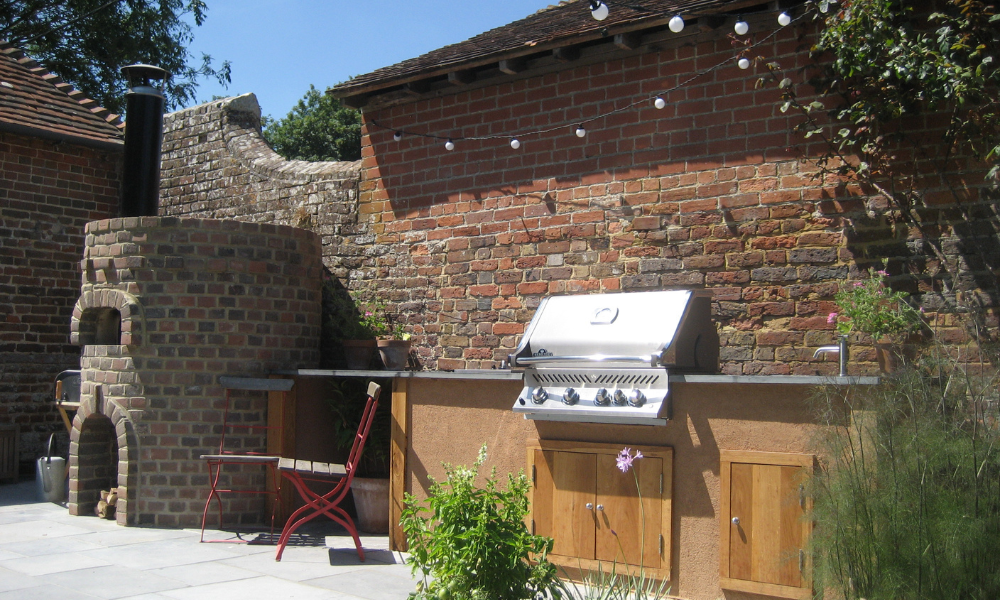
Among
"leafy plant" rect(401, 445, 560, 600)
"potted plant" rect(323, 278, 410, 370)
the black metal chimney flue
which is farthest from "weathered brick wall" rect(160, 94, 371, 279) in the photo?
"leafy plant" rect(401, 445, 560, 600)

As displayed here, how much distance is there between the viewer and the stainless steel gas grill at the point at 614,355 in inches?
201

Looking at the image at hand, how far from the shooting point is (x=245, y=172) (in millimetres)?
9633

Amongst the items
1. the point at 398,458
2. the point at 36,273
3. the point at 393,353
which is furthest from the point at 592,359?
the point at 36,273

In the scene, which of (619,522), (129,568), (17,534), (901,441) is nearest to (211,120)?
(17,534)

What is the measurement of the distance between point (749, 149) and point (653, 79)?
1.01m

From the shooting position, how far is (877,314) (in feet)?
16.7

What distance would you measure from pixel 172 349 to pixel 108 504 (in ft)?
4.86

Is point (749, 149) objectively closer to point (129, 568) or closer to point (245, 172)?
point (129, 568)

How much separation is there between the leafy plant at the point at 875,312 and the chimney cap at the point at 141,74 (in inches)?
293

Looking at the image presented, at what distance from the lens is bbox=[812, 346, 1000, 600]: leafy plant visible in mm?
3750

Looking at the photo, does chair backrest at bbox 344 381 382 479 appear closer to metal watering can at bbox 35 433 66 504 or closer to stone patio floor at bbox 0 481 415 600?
stone patio floor at bbox 0 481 415 600

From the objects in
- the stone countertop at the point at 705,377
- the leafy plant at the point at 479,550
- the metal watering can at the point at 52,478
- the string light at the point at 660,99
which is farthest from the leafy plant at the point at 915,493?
the metal watering can at the point at 52,478

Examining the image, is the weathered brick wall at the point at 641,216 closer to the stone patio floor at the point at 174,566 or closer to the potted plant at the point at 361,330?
the potted plant at the point at 361,330

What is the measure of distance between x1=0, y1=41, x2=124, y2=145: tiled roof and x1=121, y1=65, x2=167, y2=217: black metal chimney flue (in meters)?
1.39
